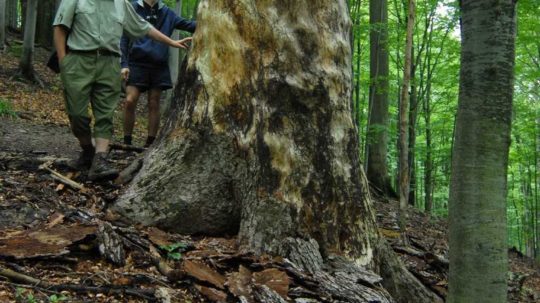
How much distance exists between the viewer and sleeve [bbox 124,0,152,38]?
455 cm

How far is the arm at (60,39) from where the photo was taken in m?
4.21

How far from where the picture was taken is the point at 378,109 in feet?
38.8

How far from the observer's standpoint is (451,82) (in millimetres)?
15023

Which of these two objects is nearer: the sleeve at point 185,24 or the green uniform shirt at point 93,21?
the green uniform shirt at point 93,21

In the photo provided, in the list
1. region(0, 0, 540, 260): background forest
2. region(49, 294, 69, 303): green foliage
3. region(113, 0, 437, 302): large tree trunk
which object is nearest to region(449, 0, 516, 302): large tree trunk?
region(113, 0, 437, 302): large tree trunk

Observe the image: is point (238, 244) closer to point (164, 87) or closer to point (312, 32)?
point (312, 32)

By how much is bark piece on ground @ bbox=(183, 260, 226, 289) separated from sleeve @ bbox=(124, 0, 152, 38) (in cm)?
253

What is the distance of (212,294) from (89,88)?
8.29 feet

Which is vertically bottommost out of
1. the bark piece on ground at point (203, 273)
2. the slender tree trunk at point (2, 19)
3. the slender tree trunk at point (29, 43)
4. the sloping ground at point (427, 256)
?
the sloping ground at point (427, 256)

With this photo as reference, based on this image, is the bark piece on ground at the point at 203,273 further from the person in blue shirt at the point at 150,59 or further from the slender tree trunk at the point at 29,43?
the slender tree trunk at the point at 29,43

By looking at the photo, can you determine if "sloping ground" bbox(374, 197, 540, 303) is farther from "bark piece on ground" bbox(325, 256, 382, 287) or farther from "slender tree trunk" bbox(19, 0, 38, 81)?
"slender tree trunk" bbox(19, 0, 38, 81)

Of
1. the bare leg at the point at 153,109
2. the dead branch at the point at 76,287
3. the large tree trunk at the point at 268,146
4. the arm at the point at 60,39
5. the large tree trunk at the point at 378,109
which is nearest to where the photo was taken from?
the dead branch at the point at 76,287

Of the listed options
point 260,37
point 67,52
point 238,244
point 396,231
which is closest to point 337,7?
point 260,37

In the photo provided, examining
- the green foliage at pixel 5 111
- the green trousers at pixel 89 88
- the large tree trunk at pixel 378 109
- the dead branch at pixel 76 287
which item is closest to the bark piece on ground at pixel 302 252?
the dead branch at pixel 76 287
